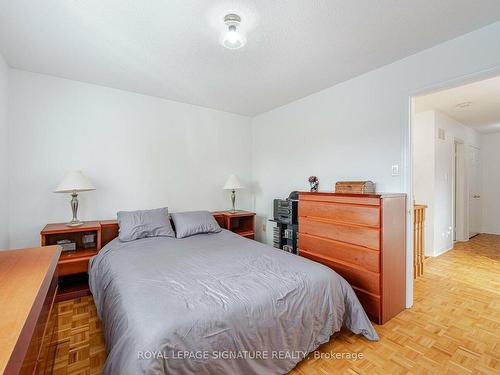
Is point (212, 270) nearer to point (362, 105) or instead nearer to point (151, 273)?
point (151, 273)

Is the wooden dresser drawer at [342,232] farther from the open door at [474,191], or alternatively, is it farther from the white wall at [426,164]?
the open door at [474,191]

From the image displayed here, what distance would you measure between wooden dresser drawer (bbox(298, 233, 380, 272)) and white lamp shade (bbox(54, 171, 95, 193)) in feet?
7.87

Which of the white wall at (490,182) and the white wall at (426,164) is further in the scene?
the white wall at (490,182)

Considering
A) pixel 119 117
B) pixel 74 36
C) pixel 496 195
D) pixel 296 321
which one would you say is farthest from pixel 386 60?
pixel 496 195

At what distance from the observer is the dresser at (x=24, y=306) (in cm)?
65

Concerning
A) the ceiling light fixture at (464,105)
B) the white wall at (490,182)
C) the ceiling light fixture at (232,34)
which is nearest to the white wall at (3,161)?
the ceiling light fixture at (232,34)

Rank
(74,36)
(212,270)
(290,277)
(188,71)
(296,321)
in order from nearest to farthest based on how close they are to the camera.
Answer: (296,321) < (290,277) < (212,270) < (74,36) < (188,71)

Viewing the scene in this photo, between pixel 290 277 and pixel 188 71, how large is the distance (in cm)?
224

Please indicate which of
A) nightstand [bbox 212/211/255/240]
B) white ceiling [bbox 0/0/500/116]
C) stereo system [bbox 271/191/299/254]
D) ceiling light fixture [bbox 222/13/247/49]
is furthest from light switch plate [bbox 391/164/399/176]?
nightstand [bbox 212/211/255/240]

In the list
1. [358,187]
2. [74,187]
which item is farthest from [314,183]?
[74,187]

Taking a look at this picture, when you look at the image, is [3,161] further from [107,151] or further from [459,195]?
[459,195]

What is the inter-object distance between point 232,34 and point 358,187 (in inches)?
68.7

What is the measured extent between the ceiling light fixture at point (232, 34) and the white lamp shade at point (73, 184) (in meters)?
1.99

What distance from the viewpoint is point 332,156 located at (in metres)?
2.98
